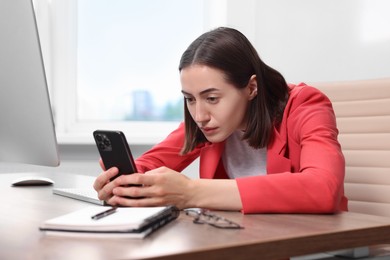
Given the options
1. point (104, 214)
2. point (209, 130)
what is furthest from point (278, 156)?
point (104, 214)

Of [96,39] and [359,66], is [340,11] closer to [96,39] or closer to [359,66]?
[359,66]

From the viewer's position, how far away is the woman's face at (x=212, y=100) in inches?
52.3

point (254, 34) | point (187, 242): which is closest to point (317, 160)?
point (187, 242)

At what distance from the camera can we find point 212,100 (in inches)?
53.3

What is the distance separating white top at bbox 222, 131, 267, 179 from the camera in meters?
1.51

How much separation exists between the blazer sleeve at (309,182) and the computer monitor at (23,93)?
1.27ft

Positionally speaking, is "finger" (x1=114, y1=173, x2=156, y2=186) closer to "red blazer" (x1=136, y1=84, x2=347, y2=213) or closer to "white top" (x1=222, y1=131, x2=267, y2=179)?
"red blazer" (x1=136, y1=84, x2=347, y2=213)

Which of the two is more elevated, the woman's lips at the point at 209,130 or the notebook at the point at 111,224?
the notebook at the point at 111,224

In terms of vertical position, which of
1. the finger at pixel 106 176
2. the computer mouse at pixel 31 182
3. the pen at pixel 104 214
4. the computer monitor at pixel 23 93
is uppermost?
the computer monitor at pixel 23 93

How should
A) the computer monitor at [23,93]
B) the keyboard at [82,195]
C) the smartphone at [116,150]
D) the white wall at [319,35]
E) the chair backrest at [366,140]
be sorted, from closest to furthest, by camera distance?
the computer monitor at [23,93] → the smartphone at [116,150] → the keyboard at [82,195] → the chair backrest at [366,140] → the white wall at [319,35]

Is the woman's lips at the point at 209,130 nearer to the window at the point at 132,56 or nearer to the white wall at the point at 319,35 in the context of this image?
the white wall at the point at 319,35

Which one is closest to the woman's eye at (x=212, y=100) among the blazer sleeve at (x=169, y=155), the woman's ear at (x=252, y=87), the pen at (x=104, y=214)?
the woman's ear at (x=252, y=87)

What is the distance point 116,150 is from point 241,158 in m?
0.55

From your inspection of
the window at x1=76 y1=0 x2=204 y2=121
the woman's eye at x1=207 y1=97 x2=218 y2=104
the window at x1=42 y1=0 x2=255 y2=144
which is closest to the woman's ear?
the woman's eye at x1=207 y1=97 x2=218 y2=104
